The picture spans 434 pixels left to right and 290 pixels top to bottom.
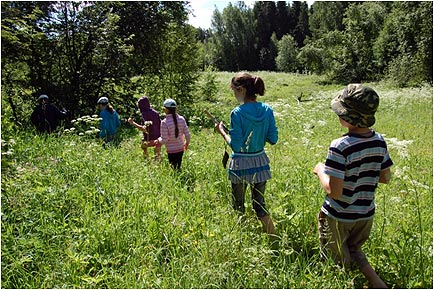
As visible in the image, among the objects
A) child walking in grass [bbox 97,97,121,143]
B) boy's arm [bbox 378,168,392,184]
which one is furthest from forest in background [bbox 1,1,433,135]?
boy's arm [bbox 378,168,392,184]

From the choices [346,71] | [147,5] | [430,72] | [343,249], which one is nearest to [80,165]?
[343,249]

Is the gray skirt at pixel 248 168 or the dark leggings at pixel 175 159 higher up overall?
the gray skirt at pixel 248 168

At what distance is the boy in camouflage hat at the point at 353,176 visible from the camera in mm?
2523

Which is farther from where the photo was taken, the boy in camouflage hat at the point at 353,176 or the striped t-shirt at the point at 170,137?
the striped t-shirt at the point at 170,137

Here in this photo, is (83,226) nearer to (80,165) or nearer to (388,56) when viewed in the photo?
(80,165)

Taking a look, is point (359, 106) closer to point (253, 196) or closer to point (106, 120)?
point (253, 196)

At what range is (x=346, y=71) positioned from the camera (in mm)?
42344

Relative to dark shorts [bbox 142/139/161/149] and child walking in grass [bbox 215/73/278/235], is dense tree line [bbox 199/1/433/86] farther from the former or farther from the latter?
child walking in grass [bbox 215/73/278/235]

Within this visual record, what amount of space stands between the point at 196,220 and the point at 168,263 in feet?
1.95

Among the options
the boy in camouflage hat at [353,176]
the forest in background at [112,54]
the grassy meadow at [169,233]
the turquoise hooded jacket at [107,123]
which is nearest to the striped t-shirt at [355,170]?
the boy in camouflage hat at [353,176]

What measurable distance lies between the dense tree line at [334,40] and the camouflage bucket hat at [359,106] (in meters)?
21.7

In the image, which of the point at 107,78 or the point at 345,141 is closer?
the point at 345,141

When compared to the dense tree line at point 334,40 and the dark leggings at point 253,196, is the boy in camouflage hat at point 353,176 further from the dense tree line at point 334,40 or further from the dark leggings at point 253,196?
the dense tree line at point 334,40

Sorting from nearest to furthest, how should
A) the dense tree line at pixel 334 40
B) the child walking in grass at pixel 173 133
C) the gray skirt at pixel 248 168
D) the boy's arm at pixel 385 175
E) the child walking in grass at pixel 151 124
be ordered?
the boy's arm at pixel 385 175
the gray skirt at pixel 248 168
the child walking in grass at pixel 173 133
the child walking in grass at pixel 151 124
the dense tree line at pixel 334 40
